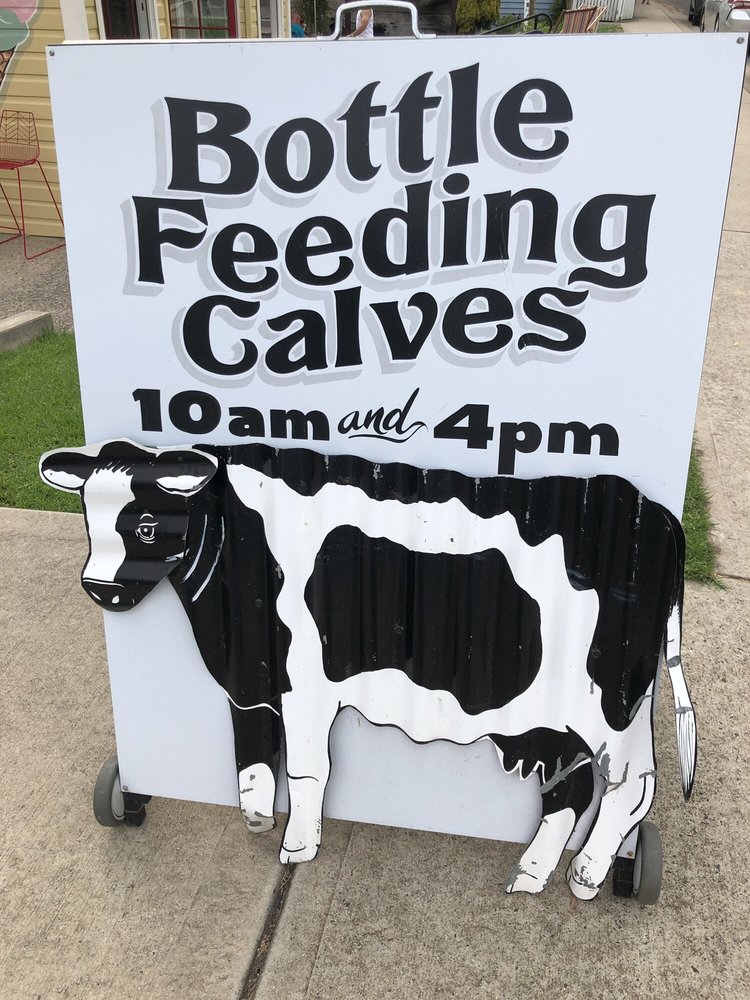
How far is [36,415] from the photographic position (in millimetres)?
5141

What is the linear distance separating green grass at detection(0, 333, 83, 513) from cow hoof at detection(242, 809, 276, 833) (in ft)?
7.57

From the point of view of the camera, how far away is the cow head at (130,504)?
6.84 feet

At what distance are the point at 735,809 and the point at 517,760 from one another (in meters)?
0.85

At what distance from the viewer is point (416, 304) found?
1.89m

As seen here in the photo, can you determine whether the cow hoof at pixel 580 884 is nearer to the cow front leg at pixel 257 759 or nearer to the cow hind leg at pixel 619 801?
the cow hind leg at pixel 619 801

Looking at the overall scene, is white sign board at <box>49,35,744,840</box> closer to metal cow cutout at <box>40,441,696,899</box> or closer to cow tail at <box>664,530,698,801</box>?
metal cow cutout at <box>40,441,696,899</box>

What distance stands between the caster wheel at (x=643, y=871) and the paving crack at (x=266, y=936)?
2.81ft

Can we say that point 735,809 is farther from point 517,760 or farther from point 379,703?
point 379,703

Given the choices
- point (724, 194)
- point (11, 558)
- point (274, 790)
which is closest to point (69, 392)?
point (11, 558)

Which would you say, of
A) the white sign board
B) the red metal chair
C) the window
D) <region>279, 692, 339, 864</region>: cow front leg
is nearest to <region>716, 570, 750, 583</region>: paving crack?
the white sign board

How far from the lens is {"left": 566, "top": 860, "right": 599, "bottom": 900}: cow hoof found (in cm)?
226

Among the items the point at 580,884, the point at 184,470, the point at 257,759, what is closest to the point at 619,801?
the point at 580,884

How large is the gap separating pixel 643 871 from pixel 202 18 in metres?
9.85

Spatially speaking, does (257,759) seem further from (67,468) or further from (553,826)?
(67,468)
